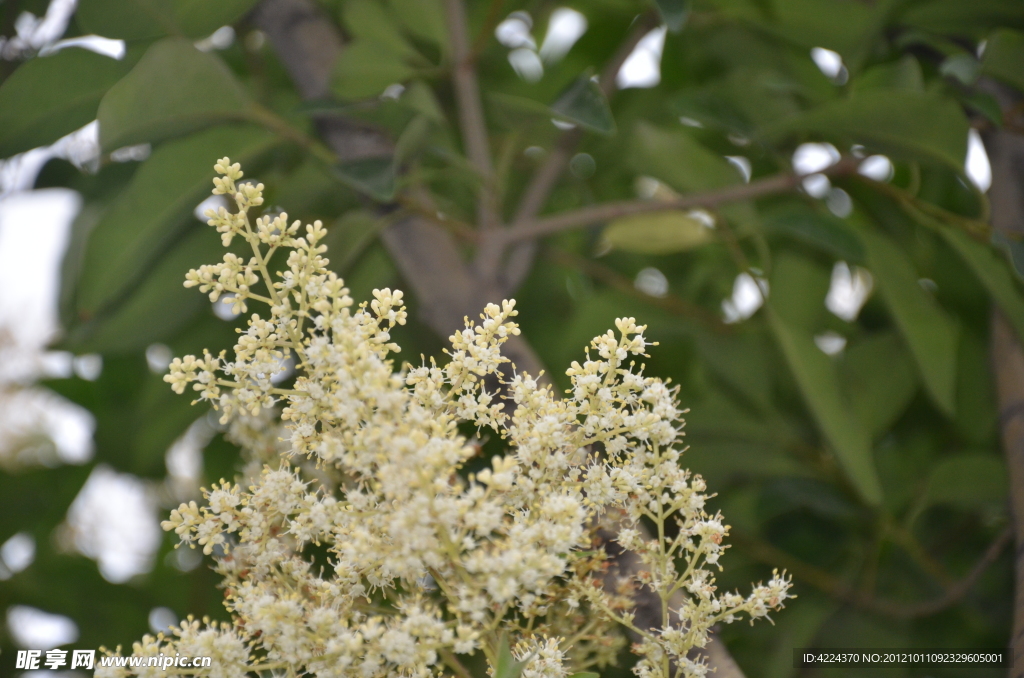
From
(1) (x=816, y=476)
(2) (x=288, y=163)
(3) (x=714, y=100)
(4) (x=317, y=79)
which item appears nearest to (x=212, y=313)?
(2) (x=288, y=163)

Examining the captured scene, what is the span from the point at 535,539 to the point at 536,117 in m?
0.57

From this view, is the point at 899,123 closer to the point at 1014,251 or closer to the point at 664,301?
the point at 1014,251

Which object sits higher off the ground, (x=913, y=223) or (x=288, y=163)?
(x=288, y=163)

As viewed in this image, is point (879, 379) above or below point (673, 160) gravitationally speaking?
below

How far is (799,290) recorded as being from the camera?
0.92 metres

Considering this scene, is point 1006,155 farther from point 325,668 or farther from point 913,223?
point 325,668

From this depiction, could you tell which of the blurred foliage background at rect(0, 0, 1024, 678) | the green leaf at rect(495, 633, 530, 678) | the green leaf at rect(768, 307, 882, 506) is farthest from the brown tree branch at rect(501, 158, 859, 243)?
the green leaf at rect(495, 633, 530, 678)

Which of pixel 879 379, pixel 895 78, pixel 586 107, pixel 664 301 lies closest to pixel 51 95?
pixel 586 107

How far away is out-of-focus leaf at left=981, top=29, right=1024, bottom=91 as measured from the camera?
2.35ft

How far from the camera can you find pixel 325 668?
0.38 meters

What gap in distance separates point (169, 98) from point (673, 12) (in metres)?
0.42

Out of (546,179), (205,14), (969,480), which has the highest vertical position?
(205,14)

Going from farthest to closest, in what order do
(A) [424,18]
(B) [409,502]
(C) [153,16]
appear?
(A) [424,18], (C) [153,16], (B) [409,502]

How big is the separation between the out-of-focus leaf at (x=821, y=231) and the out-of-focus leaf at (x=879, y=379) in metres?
0.17
